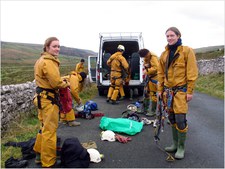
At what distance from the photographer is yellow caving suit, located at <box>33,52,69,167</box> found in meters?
4.09

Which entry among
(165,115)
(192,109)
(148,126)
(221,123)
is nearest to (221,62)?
(192,109)

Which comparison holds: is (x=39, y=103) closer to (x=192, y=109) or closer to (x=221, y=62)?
(x=192, y=109)

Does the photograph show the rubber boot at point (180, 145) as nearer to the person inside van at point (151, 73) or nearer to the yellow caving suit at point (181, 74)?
the yellow caving suit at point (181, 74)

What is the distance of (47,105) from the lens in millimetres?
4207

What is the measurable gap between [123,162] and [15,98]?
13.7 ft

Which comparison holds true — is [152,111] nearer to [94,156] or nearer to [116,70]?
[116,70]

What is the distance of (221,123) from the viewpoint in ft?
23.6

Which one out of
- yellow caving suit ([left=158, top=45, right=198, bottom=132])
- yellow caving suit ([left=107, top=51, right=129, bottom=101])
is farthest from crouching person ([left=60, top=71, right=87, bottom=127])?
yellow caving suit ([left=107, top=51, right=129, bottom=101])

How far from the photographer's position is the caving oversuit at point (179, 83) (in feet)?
14.4

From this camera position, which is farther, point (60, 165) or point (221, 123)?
point (221, 123)

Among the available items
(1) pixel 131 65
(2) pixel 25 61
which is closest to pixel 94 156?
(1) pixel 131 65

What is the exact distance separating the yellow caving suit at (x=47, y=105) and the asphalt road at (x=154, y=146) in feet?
1.30

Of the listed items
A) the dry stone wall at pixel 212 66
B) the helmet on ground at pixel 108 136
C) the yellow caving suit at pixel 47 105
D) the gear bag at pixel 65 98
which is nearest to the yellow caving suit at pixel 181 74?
the helmet on ground at pixel 108 136

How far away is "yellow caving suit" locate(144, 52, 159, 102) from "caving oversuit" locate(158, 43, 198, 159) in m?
2.73
